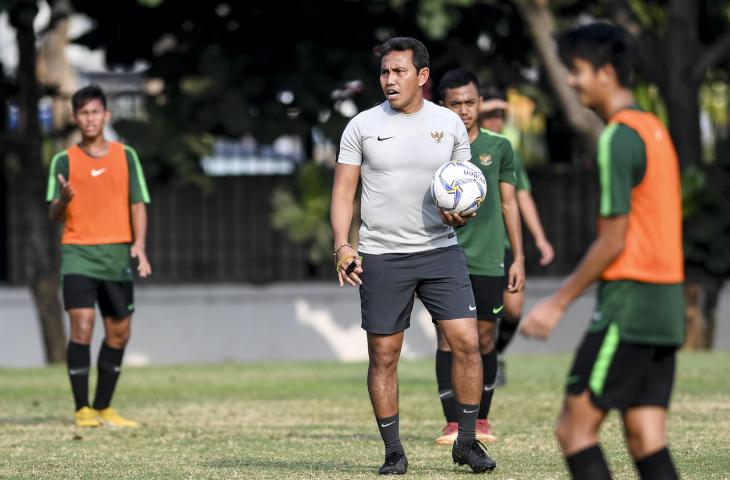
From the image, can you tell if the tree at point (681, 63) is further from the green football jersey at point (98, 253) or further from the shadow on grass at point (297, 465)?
the shadow on grass at point (297, 465)

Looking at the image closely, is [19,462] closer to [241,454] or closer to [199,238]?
[241,454]

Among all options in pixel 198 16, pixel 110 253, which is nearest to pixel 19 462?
Result: pixel 110 253

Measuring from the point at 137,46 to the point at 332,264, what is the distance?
4.52 meters

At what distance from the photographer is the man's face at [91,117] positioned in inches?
418

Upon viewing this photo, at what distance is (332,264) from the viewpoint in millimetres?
20875

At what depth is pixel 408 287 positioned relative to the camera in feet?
26.2

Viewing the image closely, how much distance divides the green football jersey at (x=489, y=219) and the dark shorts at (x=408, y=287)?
3.86 ft

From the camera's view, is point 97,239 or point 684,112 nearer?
point 97,239

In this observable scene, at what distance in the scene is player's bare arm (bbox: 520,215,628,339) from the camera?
5.40 metres

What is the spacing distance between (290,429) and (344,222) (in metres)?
2.97

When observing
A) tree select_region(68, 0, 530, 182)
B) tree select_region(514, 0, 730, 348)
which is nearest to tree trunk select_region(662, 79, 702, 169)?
tree select_region(514, 0, 730, 348)

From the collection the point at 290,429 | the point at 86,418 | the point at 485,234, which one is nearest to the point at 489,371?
the point at 485,234

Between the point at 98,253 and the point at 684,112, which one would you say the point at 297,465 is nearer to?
the point at 98,253

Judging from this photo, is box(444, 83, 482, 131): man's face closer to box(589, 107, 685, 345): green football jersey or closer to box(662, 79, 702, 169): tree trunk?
box(589, 107, 685, 345): green football jersey
